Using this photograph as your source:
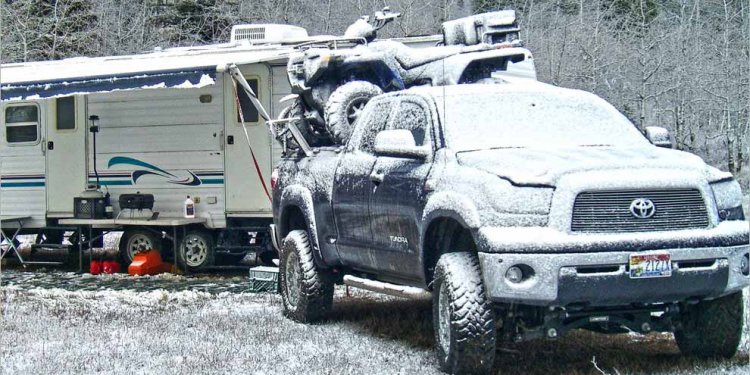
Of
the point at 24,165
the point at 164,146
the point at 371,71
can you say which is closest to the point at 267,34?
the point at 164,146

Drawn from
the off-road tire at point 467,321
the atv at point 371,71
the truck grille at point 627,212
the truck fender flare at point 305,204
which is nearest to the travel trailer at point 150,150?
the atv at point 371,71

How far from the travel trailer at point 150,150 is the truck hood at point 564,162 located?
21.6 feet

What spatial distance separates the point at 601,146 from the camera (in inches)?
308

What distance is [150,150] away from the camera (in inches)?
597

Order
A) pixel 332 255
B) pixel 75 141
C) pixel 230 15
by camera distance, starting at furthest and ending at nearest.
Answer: pixel 230 15
pixel 75 141
pixel 332 255

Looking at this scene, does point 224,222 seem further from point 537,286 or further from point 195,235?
point 537,286

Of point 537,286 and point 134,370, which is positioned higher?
point 537,286

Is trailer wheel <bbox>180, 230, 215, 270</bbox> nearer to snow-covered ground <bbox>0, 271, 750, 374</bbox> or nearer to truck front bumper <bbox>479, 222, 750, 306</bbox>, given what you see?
snow-covered ground <bbox>0, 271, 750, 374</bbox>

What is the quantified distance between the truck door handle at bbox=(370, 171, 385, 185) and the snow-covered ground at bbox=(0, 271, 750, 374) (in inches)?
49.0

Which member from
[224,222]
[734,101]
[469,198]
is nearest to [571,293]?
[469,198]

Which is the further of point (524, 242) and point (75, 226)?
point (75, 226)

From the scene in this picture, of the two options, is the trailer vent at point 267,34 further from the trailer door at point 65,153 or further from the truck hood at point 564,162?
the truck hood at point 564,162

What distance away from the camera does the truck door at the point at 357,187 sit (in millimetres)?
8594

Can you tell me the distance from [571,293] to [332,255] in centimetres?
310
